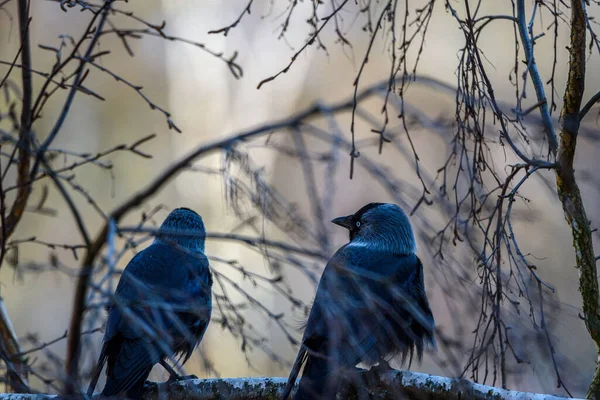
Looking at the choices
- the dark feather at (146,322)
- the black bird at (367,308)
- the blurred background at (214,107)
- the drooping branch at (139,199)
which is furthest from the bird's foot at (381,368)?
the blurred background at (214,107)

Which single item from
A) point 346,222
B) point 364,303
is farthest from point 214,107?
point 364,303

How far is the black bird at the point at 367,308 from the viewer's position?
295 centimetres

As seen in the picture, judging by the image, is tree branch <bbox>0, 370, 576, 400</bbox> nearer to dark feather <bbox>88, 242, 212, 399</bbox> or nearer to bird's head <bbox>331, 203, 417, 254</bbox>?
dark feather <bbox>88, 242, 212, 399</bbox>

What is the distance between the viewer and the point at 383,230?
17.7 feet

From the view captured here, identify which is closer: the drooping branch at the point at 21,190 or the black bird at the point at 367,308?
the black bird at the point at 367,308

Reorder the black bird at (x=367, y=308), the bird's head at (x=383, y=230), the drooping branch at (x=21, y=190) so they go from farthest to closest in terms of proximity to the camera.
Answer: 1. the bird's head at (x=383, y=230)
2. the drooping branch at (x=21, y=190)
3. the black bird at (x=367, y=308)

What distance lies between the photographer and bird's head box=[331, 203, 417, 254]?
208 inches

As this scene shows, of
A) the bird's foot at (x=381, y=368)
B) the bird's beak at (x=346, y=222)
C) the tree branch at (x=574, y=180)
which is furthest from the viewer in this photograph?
the bird's beak at (x=346, y=222)

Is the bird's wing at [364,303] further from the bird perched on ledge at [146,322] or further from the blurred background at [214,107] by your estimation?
the blurred background at [214,107]

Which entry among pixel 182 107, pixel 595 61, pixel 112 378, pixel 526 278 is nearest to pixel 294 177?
pixel 182 107

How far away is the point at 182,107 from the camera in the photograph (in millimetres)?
17500

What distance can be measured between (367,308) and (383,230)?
1.90 meters

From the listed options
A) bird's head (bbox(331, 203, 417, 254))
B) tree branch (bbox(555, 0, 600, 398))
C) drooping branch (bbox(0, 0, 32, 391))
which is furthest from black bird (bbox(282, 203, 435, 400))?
drooping branch (bbox(0, 0, 32, 391))

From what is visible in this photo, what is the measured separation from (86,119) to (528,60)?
16671 mm
